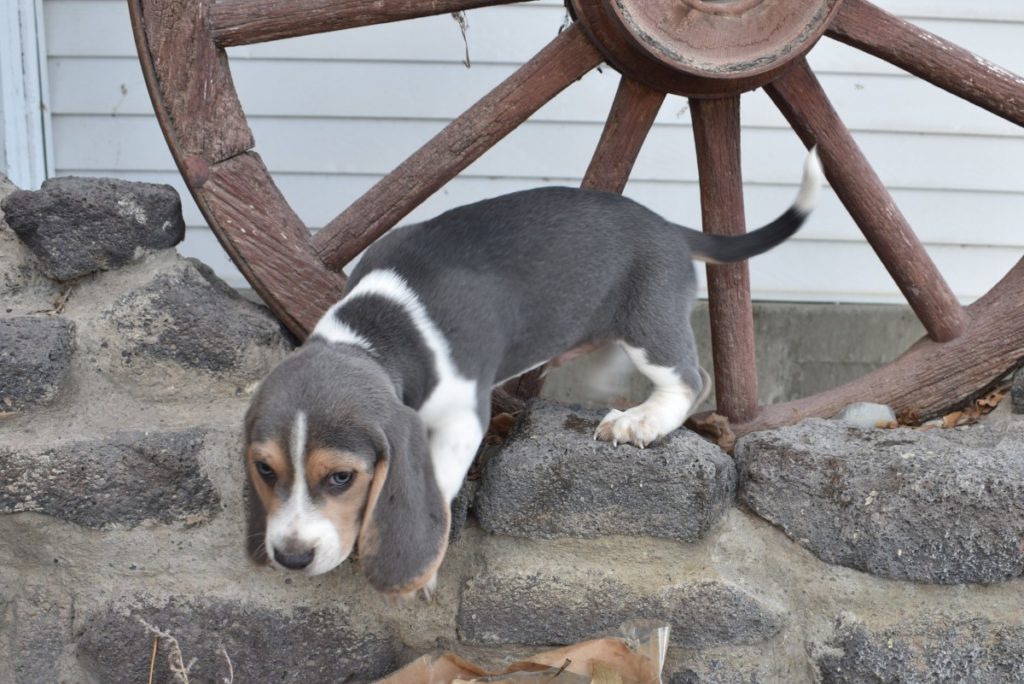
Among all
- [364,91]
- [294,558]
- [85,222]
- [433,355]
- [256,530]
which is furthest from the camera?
[364,91]

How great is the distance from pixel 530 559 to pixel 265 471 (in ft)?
1.96

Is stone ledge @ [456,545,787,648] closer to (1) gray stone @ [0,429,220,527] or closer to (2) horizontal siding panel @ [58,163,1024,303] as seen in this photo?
(1) gray stone @ [0,429,220,527]

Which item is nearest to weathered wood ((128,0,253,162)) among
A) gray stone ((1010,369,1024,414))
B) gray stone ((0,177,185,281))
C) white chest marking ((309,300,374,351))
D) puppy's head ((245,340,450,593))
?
gray stone ((0,177,185,281))

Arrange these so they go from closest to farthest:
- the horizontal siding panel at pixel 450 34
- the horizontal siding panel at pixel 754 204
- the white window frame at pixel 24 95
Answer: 1. the white window frame at pixel 24 95
2. the horizontal siding panel at pixel 450 34
3. the horizontal siding panel at pixel 754 204

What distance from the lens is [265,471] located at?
1.51 m

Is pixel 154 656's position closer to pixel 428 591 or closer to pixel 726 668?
pixel 428 591

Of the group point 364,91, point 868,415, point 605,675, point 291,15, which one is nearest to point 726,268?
point 868,415

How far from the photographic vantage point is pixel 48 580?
191 cm

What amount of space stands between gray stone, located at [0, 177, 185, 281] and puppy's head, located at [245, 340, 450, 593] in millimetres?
595

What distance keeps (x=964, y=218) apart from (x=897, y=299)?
0.32 m

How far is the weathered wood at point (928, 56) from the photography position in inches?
80.6

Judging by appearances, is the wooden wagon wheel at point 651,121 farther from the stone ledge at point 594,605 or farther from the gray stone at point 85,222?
the stone ledge at point 594,605

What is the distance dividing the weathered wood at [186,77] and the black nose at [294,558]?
83cm

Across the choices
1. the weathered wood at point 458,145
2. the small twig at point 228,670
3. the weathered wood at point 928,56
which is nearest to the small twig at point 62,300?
the weathered wood at point 458,145
